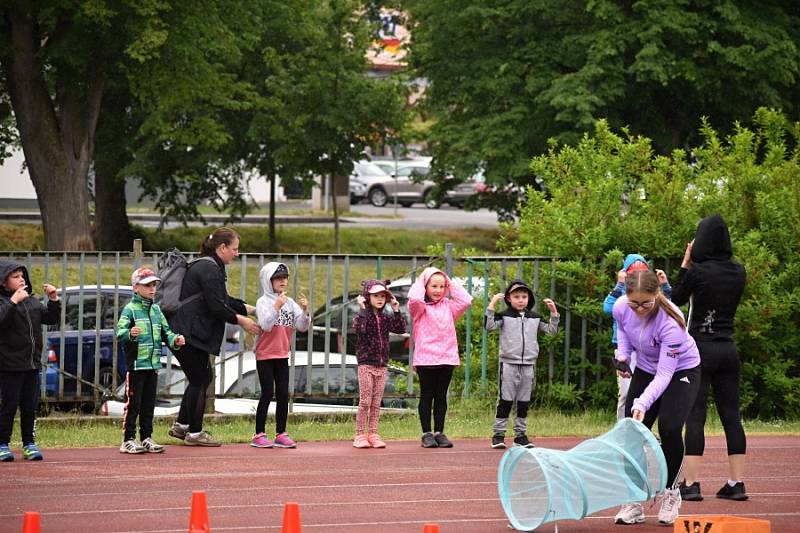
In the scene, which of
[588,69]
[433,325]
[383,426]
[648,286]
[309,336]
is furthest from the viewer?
[588,69]

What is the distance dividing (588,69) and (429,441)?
21643 millimetres

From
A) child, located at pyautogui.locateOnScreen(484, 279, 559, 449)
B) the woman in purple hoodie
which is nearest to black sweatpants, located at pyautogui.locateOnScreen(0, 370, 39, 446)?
child, located at pyautogui.locateOnScreen(484, 279, 559, 449)

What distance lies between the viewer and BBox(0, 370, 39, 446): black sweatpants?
1273 cm

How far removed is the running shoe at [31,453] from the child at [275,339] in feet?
6.85

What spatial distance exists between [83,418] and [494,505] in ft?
21.6

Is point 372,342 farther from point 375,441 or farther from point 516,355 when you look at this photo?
point 516,355

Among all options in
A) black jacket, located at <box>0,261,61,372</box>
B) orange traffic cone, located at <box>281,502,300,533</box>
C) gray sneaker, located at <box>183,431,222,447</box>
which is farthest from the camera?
gray sneaker, located at <box>183,431,222,447</box>

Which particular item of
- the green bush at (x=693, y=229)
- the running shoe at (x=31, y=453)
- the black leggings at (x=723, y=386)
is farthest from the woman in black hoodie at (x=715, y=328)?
the running shoe at (x=31, y=453)

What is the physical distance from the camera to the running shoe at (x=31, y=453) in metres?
12.9

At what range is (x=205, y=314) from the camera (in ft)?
44.6

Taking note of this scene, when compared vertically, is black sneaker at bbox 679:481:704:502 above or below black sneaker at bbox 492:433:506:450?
above

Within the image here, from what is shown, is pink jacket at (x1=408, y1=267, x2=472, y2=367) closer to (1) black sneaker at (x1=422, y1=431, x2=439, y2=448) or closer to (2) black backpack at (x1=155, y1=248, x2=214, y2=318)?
(1) black sneaker at (x1=422, y1=431, x2=439, y2=448)

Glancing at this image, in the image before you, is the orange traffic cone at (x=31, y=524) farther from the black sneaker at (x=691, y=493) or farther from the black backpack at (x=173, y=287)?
the black backpack at (x=173, y=287)

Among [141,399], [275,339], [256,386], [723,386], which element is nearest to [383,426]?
[256,386]
